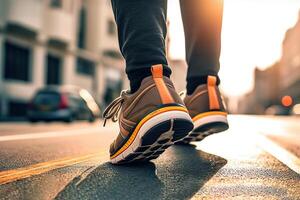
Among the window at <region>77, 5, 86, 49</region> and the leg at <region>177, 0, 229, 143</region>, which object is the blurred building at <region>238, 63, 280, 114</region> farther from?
the leg at <region>177, 0, 229, 143</region>

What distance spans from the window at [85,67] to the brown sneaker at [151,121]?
29.9 m

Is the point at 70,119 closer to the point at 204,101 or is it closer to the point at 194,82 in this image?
the point at 194,82

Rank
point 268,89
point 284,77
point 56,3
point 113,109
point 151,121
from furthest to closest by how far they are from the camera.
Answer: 1. point 268,89
2. point 284,77
3. point 56,3
4. point 113,109
5. point 151,121

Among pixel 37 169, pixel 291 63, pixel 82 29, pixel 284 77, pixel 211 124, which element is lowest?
pixel 284 77

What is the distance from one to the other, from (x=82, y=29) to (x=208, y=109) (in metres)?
32.8

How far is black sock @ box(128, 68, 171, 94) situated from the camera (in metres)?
2.09

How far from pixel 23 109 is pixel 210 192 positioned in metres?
22.2

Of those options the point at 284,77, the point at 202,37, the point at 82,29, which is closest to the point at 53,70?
the point at 82,29

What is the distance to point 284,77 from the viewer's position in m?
89.8

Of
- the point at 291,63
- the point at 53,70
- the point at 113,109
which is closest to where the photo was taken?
the point at 113,109

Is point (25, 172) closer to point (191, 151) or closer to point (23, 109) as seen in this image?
point (191, 151)

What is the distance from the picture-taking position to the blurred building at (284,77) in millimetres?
74938

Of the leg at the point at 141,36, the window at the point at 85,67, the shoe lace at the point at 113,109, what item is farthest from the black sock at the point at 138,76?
the window at the point at 85,67

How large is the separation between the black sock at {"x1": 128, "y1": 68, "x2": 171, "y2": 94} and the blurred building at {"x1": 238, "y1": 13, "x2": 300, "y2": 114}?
71403 mm
